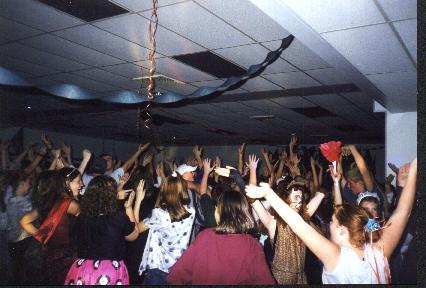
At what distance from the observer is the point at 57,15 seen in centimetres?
312

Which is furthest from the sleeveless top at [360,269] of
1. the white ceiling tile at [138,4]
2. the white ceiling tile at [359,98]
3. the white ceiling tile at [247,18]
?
the white ceiling tile at [359,98]

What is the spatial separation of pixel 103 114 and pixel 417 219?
7212 mm

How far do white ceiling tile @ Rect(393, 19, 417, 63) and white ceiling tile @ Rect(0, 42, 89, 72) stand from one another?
3.63 m

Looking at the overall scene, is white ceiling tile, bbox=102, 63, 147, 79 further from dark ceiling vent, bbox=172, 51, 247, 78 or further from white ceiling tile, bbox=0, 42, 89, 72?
dark ceiling vent, bbox=172, 51, 247, 78

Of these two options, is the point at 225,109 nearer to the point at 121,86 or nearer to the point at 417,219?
the point at 121,86

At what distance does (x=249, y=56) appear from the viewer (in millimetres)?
3936

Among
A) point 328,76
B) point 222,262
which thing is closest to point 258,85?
point 328,76

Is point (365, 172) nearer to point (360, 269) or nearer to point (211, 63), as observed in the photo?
point (360, 269)

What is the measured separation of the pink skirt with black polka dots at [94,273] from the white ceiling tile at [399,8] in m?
2.42

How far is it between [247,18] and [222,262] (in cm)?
199

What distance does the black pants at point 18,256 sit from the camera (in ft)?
10.7

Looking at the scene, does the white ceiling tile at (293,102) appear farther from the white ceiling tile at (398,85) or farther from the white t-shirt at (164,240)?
the white t-shirt at (164,240)

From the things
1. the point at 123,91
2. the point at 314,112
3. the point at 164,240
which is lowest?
the point at 164,240

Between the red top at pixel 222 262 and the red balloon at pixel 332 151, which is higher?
the red balloon at pixel 332 151
